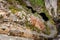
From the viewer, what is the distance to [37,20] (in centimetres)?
1340

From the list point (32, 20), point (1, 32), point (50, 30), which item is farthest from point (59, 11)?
point (1, 32)

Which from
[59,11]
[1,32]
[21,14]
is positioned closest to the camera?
[1,32]

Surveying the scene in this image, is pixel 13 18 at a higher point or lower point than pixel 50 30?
higher

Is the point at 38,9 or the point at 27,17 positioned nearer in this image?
the point at 27,17

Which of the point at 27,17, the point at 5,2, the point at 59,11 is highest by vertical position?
the point at 5,2

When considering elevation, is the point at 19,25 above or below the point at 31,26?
above

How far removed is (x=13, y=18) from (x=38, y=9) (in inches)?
203

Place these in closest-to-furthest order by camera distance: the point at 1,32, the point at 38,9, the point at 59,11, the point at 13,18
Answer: the point at 1,32, the point at 13,18, the point at 38,9, the point at 59,11

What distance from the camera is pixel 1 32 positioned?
10352mm

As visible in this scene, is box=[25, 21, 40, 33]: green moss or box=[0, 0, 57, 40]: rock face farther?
box=[25, 21, 40, 33]: green moss

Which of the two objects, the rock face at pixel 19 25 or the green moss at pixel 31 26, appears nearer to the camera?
the rock face at pixel 19 25

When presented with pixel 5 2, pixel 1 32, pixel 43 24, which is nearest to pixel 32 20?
pixel 43 24

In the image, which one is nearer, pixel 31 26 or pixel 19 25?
pixel 19 25

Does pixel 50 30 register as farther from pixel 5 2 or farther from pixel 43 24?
pixel 5 2
